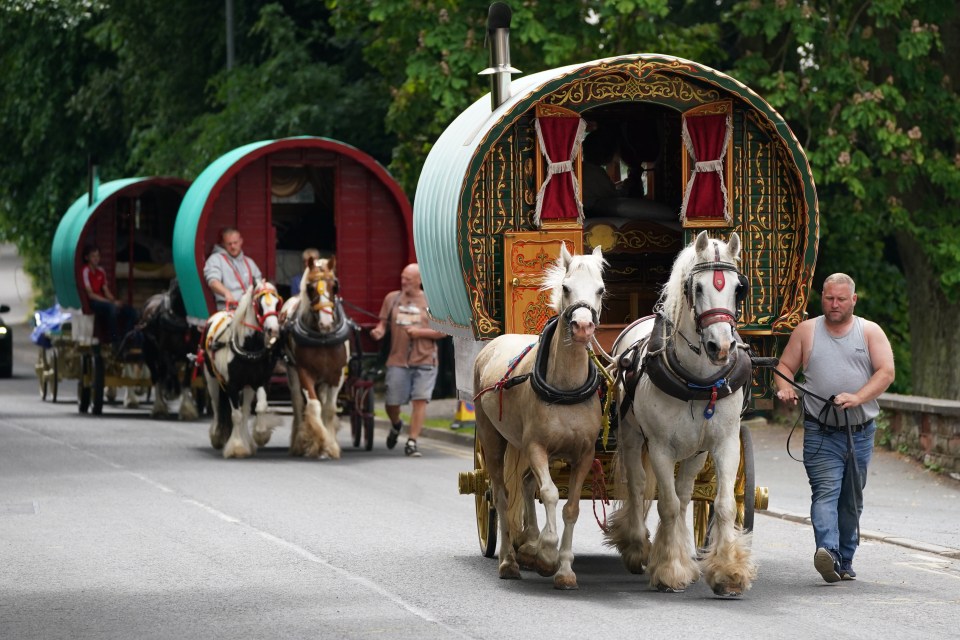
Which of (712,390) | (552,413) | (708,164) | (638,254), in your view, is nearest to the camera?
(712,390)

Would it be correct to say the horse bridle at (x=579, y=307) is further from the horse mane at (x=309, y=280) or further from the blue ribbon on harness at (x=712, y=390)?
the horse mane at (x=309, y=280)

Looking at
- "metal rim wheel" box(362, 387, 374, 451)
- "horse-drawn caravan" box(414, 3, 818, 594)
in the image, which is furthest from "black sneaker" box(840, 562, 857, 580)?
"metal rim wheel" box(362, 387, 374, 451)

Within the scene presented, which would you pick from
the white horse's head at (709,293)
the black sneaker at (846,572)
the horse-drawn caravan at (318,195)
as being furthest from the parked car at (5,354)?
the white horse's head at (709,293)

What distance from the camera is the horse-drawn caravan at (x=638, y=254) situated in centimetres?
962

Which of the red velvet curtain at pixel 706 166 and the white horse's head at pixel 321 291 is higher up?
the red velvet curtain at pixel 706 166

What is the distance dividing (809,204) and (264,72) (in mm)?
20098

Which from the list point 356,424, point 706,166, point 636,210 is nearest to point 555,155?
point 706,166

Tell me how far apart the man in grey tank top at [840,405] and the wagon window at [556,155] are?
214cm

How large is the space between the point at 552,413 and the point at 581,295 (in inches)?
27.4

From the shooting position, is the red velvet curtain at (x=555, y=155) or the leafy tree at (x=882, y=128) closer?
the red velvet curtain at (x=555, y=155)

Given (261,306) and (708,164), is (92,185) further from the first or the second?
(708,164)

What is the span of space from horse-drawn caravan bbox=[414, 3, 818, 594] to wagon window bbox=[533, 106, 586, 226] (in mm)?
11

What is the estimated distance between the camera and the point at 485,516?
11.3m

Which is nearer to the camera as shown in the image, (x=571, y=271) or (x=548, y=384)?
(x=571, y=271)
